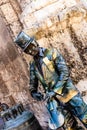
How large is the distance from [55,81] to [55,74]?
0.11 meters

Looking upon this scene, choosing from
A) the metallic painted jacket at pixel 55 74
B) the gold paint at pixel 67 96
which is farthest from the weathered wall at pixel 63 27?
the gold paint at pixel 67 96

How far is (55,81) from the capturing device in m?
5.36

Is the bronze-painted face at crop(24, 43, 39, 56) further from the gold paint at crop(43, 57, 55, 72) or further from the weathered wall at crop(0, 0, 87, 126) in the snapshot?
the weathered wall at crop(0, 0, 87, 126)

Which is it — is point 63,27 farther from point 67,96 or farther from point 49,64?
point 67,96

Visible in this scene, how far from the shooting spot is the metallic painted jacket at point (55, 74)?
17.2ft

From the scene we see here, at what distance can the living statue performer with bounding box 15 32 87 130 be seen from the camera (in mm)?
5246

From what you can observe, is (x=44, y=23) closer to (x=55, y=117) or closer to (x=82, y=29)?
(x=82, y=29)

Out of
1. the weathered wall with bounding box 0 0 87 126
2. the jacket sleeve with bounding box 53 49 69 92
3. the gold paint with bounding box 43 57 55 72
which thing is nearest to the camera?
the jacket sleeve with bounding box 53 49 69 92

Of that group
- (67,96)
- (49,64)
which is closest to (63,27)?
(49,64)

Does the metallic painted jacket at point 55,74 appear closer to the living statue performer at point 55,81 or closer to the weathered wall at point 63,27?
the living statue performer at point 55,81

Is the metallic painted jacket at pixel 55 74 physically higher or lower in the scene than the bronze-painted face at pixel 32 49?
lower

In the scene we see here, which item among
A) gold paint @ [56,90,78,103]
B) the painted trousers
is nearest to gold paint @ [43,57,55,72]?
gold paint @ [56,90,78,103]

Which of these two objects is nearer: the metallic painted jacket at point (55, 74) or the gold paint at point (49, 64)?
the metallic painted jacket at point (55, 74)

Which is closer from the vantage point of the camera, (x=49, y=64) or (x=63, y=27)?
(x=49, y=64)
